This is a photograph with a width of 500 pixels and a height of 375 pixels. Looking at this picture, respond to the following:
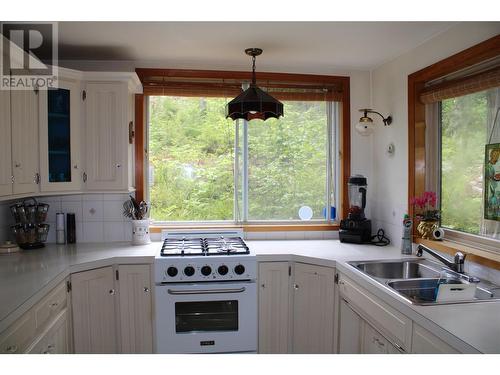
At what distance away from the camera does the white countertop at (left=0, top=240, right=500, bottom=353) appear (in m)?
1.55

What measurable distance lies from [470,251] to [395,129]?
117 centimetres

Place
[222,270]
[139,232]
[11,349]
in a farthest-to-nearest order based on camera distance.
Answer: [139,232] → [222,270] → [11,349]

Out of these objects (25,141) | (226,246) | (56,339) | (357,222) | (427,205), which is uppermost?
(25,141)

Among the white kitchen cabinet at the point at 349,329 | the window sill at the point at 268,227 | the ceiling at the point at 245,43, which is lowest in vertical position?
the white kitchen cabinet at the point at 349,329

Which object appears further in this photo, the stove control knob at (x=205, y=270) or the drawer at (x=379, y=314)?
the stove control knob at (x=205, y=270)

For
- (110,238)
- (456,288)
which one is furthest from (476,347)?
(110,238)

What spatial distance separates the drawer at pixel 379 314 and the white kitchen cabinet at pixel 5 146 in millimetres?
2064

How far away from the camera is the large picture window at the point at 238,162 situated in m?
3.41

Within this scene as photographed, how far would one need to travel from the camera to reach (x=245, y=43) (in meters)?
2.81

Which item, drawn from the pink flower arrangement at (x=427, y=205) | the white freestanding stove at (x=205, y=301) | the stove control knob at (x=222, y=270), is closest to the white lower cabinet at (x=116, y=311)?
the white freestanding stove at (x=205, y=301)

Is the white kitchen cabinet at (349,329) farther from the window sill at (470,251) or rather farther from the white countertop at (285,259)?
the window sill at (470,251)

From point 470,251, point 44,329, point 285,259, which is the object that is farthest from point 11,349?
point 470,251

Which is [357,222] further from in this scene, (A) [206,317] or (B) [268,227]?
(A) [206,317]

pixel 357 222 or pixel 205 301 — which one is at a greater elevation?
pixel 357 222
